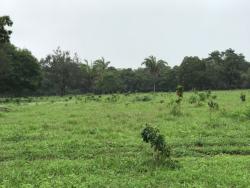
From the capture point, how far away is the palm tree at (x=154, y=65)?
8300 cm

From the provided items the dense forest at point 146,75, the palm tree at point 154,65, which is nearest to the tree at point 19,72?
the dense forest at point 146,75

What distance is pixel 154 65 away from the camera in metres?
84.5

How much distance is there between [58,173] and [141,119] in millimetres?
10875

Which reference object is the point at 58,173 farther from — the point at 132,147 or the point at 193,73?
the point at 193,73

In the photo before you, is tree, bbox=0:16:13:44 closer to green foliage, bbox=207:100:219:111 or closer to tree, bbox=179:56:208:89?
green foliage, bbox=207:100:219:111

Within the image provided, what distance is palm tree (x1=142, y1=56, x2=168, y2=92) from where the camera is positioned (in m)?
83.0

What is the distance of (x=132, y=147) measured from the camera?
45.2ft

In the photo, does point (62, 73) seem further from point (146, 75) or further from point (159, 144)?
point (159, 144)

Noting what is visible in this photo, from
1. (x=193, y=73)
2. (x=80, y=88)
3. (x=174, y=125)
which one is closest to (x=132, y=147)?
(x=174, y=125)

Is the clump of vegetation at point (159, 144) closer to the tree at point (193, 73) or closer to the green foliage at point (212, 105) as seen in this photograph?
the green foliage at point (212, 105)

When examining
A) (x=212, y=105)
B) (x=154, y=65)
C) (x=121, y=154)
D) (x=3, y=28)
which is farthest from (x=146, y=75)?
(x=121, y=154)

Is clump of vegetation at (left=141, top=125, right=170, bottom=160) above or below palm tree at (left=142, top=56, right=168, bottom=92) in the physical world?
below

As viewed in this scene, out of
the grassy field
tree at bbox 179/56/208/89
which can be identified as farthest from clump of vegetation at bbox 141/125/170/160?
tree at bbox 179/56/208/89

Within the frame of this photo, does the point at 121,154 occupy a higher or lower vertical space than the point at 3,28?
lower
